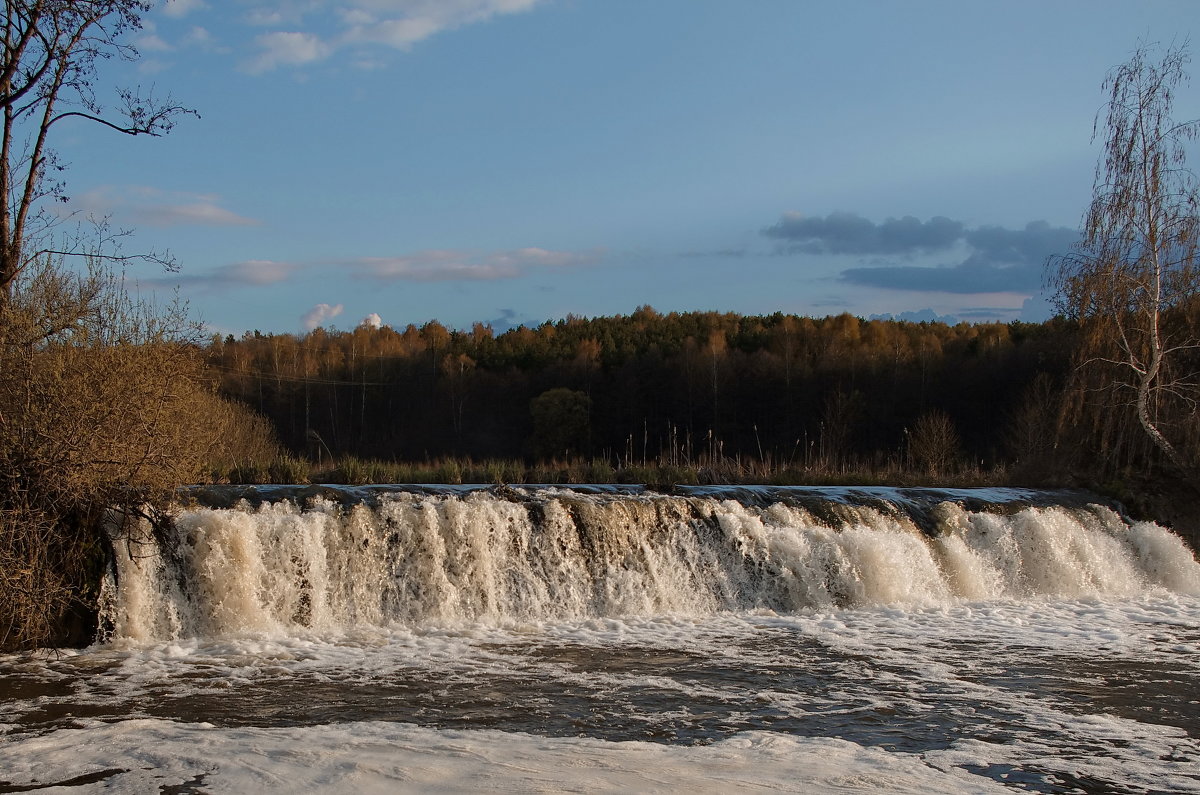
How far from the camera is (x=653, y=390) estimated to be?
40.8 m

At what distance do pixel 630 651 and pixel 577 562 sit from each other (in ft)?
7.43

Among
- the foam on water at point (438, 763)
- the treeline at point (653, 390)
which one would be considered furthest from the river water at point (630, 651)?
the treeline at point (653, 390)

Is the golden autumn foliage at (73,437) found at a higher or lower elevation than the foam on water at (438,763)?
higher

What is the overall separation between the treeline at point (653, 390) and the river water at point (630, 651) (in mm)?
19579

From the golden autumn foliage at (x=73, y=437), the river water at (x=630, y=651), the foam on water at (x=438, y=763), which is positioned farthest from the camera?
the golden autumn foliage at (x=73, y=437)

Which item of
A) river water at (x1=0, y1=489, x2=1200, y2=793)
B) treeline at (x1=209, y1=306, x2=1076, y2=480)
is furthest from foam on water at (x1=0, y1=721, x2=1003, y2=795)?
treeline at (x1=209, y1=306, x2=1076, y2=480)

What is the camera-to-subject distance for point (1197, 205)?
1697cm

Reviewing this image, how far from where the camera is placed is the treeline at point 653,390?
117 ft

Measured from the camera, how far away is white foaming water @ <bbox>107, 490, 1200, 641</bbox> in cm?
1001

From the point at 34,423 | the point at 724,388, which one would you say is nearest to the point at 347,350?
the point at 724,388

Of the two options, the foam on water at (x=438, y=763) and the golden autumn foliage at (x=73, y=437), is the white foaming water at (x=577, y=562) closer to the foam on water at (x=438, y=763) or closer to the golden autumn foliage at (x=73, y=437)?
the golden autumn foliage at (x=73, y=437)

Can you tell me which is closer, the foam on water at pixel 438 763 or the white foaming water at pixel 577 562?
the foam on water at pixel 438 763

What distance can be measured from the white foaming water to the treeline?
18703mm

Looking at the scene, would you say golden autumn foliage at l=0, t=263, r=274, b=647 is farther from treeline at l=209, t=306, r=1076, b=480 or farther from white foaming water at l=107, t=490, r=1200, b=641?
treeline at l=209, t=306, r=1076, b=480
